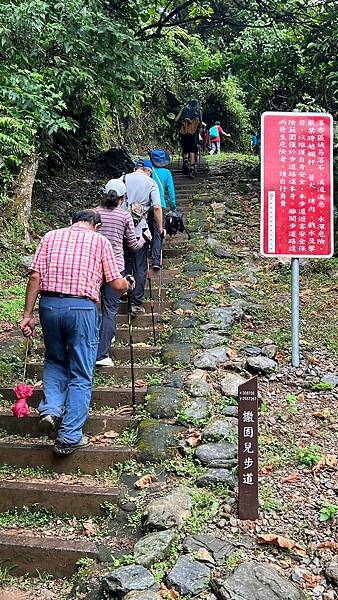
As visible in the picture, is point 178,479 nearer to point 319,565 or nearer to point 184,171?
point 319,565

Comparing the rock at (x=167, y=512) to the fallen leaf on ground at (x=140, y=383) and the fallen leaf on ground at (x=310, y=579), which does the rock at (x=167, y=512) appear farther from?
the fallen leaf on ground at (x=140, y=383)

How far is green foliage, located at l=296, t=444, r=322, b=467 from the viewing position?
13.2 ft

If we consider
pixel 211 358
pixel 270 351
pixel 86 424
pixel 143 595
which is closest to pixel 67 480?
pixel 86 424

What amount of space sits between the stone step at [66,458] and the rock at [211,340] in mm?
1629

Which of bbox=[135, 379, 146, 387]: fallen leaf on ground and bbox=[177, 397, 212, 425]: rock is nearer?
bbox=[177, 397, 212, 425]: rock

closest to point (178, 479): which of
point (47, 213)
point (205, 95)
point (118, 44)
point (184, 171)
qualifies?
point (118, 44)

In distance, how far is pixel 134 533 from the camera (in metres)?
3.47

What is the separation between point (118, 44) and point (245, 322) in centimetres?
441

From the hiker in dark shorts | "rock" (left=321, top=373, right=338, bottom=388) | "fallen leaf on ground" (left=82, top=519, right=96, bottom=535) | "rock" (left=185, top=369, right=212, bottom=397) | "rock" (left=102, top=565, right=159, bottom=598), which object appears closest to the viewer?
"rock" (left=102, top=565, right=159, bottom=598)

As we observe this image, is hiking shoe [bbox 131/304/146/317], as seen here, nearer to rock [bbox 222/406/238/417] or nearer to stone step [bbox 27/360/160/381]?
stone step [bbox 27/360/160/381]

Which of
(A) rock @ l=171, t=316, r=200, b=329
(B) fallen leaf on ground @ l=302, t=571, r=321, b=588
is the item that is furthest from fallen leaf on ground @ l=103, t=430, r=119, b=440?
(B) fallen leaf on ground @ l=302, t=571, r=321, b=588

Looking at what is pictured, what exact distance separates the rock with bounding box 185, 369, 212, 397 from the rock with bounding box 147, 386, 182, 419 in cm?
11

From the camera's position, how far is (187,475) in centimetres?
386

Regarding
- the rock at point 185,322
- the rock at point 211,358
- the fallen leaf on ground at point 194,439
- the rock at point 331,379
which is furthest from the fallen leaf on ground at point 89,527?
the rock at point 185,322
